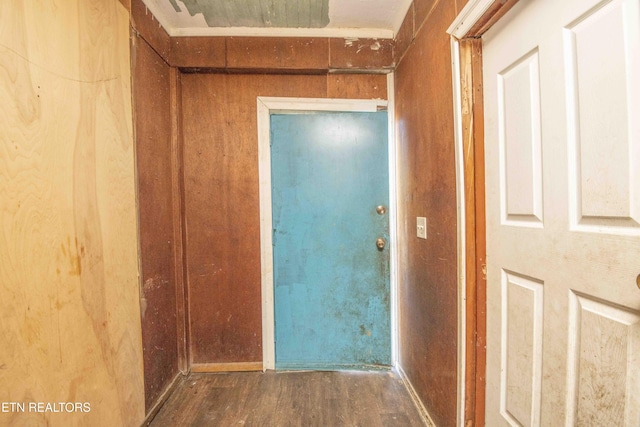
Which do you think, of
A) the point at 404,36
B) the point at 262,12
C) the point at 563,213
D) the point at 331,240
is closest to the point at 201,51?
the point at 262,12

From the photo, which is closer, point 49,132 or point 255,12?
point 49,132

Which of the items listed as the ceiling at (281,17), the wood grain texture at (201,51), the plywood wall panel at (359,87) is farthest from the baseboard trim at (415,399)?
the wood grain texture at (201,51)

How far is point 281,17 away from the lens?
66.7 inches

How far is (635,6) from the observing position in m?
0.59

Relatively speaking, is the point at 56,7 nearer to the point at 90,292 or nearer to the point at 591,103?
the point at 90,292

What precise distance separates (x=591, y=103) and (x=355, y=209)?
1.33 metres

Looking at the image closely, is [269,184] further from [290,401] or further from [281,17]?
[290,401]

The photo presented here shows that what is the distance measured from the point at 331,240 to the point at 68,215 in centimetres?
139

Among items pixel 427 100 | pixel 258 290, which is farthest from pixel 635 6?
pixel 258 290

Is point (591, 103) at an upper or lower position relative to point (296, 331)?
upper

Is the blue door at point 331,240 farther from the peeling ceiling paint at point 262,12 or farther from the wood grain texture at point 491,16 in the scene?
the wood grain texture at point 491,16

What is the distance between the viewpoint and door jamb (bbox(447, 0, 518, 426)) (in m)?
1.07

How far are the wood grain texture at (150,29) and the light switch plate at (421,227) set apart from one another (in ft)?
6.05

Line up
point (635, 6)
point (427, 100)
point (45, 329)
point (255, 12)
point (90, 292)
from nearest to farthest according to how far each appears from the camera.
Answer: point (635, 6)
point (45, 329)
point (90, 292)
point (427, 100)
point (255, 12)
